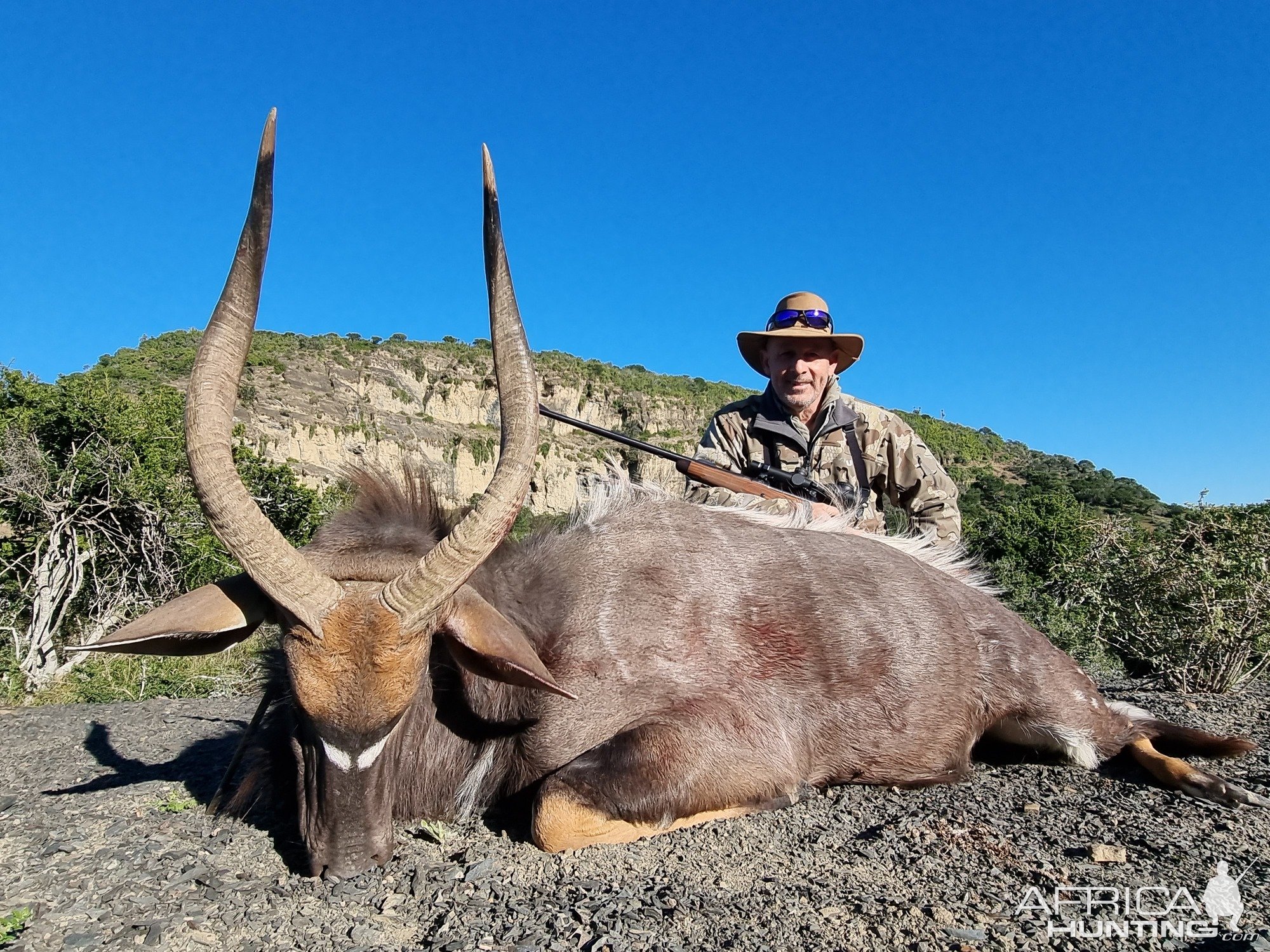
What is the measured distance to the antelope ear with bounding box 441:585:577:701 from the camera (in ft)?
10.2

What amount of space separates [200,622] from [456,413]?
67504mm

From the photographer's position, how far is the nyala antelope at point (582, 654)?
290 cm

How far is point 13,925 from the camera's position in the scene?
252 cm

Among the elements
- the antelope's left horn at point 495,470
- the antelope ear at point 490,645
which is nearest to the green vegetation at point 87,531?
the antelope ear at point 490,645

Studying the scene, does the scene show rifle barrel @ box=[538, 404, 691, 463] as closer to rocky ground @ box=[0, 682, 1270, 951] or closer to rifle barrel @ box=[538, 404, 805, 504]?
rifle barrel @ box=[538, 404, 805, 504]

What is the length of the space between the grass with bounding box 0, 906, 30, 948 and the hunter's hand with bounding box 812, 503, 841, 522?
171 inches

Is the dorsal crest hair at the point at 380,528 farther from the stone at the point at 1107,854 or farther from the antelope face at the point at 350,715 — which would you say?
the stone at the point at 1107,854

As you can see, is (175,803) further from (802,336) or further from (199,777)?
(802,336)

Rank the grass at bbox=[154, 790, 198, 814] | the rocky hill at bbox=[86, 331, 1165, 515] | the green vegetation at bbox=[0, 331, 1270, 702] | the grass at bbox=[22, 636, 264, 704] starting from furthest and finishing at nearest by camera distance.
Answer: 1. the rocky hill at bbox=[86, 331, 1165, 515]
2. the grass at bbox=[22, 636, 264, 704]
3. the green vegetation at bbox=[0, 331, 1270, 702]
4. the grass at bbox=[154, 790, 198, 814]

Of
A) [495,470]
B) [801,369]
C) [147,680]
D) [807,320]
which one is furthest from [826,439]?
[147,680]

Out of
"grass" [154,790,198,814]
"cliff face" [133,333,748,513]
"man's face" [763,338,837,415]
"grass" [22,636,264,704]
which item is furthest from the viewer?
"cliff face" [133,333,748,513]

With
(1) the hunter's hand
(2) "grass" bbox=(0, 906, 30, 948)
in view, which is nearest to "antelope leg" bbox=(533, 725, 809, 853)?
(2) "grass" bbox=(0, 906, 30, 948)

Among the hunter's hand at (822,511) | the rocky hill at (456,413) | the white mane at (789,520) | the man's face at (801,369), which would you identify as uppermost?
the rocky hill at (456,413)

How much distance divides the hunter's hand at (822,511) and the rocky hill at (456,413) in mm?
25787
